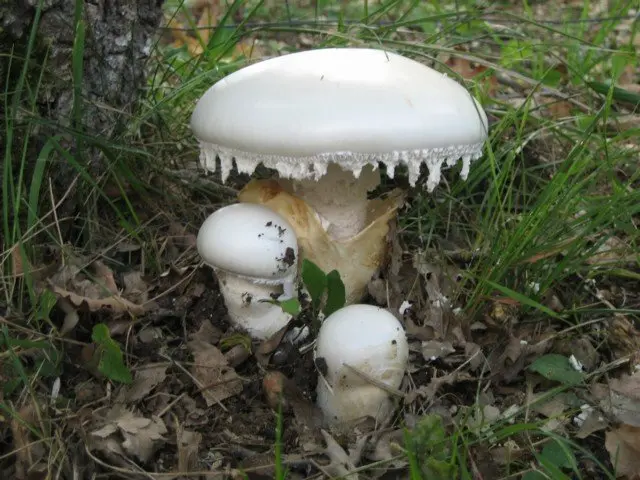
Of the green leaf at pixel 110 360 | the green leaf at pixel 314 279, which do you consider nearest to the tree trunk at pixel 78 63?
the green leaf at pixel 110 360

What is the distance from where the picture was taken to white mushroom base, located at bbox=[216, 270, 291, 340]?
1981 millimetres

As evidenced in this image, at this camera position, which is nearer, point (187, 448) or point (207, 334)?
point (187, 448)

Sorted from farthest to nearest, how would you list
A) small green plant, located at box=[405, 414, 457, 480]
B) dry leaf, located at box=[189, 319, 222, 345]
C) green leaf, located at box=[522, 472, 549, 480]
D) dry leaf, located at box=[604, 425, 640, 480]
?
dry leaf, located at box=[189, 319, 222, 345] < dry leaf, located at box=[604, 425, 640, 480] < green leaf, located at box=[522, 472, 549, 480] < small green plant, located at box=[405, 414, 457, 480]

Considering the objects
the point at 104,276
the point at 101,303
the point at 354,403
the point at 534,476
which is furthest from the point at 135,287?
the point at 534,476

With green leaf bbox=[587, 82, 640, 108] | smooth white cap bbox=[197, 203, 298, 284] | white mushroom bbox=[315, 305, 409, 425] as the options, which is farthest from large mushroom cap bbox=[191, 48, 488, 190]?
green leaf bbox=[587, 82, 640, 108]

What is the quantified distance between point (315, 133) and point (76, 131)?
32.2 inches

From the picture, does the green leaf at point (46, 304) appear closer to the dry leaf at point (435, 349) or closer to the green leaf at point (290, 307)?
the green leaf at point (290, 307)

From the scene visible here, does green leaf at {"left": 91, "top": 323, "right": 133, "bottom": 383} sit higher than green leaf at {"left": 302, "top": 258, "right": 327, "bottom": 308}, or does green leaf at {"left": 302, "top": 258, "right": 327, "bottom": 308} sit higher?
green leaf at {"left": 302, "top": 258, "right": 327, "bottom": 308}

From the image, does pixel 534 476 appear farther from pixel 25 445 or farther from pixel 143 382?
pixel 25 445

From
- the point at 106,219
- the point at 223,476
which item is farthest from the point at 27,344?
the point at 106,219

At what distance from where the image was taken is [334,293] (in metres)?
1.90

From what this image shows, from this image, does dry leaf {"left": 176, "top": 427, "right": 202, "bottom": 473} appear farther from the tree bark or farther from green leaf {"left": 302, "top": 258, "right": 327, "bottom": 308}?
the tree bark

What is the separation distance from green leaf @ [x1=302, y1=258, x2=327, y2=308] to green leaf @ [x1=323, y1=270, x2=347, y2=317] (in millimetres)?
18

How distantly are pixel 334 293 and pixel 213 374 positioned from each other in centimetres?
44
